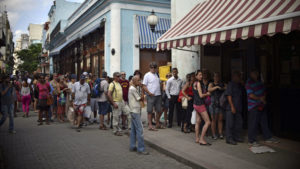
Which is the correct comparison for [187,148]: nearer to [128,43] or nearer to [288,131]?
[288,131]

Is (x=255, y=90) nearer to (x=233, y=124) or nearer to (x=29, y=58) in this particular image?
(x=233, y=124)

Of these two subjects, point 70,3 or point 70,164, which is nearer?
point 70,164

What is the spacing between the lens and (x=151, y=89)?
893cm

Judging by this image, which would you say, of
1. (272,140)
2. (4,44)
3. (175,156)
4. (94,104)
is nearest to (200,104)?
(175,156)

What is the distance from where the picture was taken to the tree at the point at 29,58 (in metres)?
54.7

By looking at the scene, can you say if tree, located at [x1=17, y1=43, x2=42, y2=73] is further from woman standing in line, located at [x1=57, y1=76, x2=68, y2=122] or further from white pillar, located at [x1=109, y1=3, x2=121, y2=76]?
woman standing in line, located at [x1=57, y1=76, x2=68, y2=122]

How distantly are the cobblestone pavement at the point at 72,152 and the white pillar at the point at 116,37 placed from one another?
7465mm

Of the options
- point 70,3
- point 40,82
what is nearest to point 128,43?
point 40,82

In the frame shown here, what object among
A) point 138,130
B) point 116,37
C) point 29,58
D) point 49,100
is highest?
point 29,58

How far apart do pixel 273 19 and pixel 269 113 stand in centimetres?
325

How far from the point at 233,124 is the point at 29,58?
5606 cm

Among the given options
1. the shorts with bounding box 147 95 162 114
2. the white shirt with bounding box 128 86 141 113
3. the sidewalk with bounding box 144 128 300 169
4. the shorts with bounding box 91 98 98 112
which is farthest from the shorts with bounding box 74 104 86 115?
the white shirt with bounding box 128 86 141 113

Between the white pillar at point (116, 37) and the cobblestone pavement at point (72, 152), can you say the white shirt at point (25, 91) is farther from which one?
the white pillar at point (116, 37)

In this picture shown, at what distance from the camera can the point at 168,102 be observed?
9555mm
